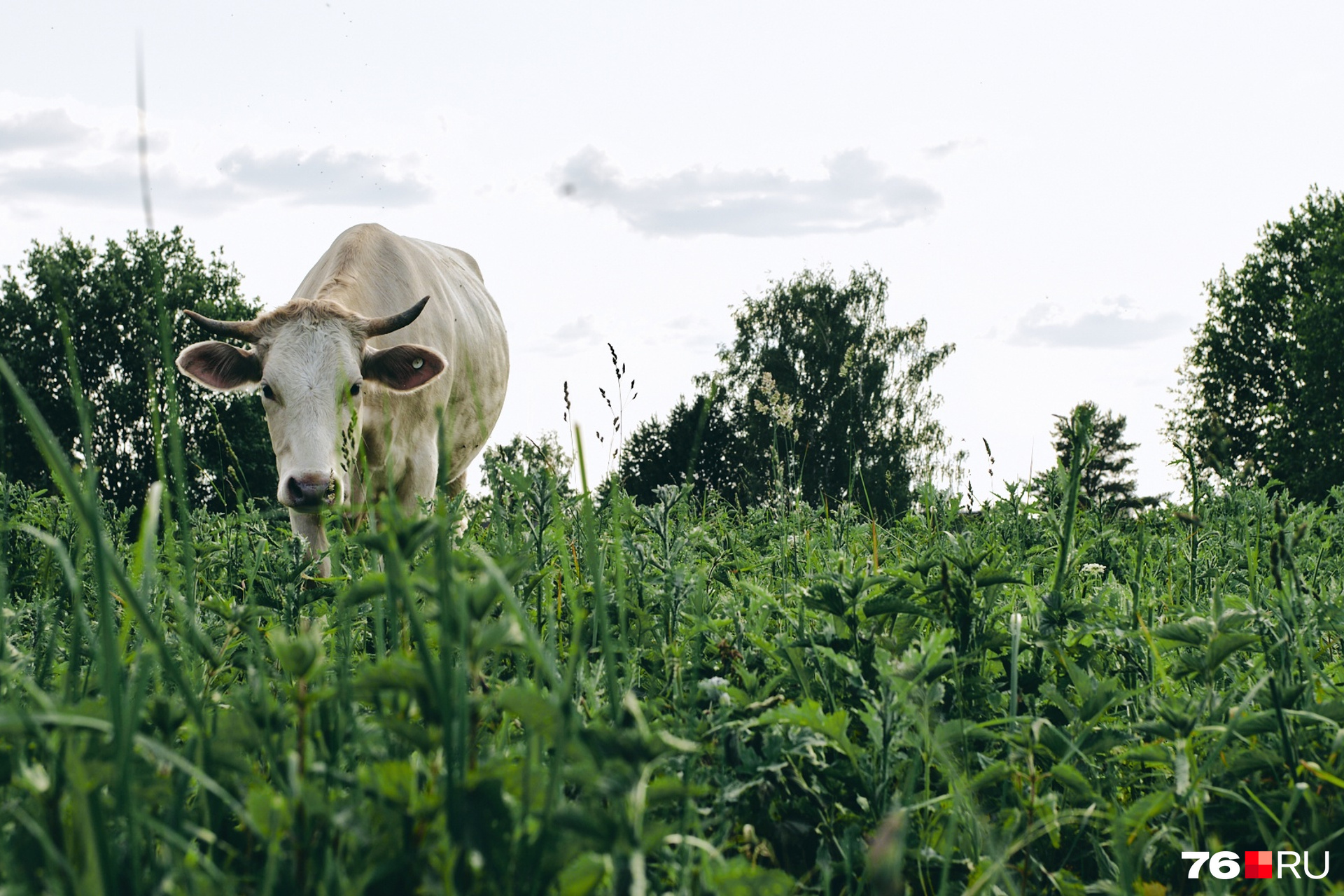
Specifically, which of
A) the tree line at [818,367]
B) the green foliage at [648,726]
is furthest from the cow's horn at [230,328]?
the tree line at [818,367]

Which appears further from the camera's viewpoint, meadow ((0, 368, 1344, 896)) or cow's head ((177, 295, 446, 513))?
cow's head ((177, 295, 446, 513))

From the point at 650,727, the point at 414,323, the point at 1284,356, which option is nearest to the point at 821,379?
the point at 1284,356

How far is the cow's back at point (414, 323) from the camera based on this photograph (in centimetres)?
705

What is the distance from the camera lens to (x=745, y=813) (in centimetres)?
155

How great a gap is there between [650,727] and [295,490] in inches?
165

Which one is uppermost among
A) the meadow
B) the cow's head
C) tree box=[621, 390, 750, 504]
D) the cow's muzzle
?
tree box=[621, 390, 750, 504]

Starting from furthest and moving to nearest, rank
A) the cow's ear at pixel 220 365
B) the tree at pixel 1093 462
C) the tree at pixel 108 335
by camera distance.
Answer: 1. the tree at pixel 108 335
2. the cow's ear at pixel 220 365
3. the tree at pixel 1093 462

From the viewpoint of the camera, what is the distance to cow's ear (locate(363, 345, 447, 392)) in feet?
21.0

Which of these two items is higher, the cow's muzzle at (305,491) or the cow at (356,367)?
the cow at (356,367)

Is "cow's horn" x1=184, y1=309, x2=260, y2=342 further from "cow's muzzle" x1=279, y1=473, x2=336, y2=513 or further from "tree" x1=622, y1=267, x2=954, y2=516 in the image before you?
"tree" x1=622, y1=267, x2=954, y2=516

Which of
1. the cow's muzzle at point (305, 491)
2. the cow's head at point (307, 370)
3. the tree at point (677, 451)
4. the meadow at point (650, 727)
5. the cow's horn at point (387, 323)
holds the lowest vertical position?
the meadow at point (650, 727)

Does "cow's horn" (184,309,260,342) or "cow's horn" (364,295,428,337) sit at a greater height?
"cow's horn" (184,309,260,342)

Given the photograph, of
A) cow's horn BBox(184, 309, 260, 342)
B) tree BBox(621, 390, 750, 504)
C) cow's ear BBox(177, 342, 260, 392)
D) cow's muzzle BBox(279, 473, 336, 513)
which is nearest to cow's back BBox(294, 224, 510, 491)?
cow's horn BBox(184, 309, 260, 342)

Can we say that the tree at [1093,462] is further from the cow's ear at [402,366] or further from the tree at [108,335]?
the tree at [108,335]
